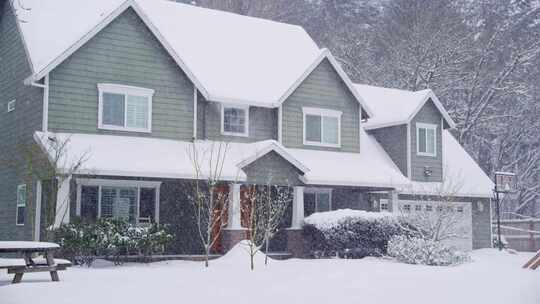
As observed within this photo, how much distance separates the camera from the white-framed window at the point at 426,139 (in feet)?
92.4

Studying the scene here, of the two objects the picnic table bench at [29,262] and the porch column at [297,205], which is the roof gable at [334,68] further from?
the picnic table bench at [29,262]

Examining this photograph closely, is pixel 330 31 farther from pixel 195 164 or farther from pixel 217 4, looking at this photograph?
pixel 195 164

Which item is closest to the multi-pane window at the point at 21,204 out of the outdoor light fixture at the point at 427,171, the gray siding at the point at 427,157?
the gray siding at the point at 427,157

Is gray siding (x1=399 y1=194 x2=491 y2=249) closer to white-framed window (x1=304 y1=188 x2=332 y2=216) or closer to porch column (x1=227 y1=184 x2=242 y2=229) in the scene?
white-framed window (x1=304 y1=188 x2=332 y2=216)

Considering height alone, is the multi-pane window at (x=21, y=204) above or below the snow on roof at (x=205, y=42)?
below

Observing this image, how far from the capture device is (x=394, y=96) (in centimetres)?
2997

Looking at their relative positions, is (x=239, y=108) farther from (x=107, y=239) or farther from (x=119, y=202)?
(x=107, y=239)

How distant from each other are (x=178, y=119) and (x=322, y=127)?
5692 mm

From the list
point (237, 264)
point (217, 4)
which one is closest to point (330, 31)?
point (217, 4)

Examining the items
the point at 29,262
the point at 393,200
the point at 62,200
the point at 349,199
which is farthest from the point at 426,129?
the point at 29,262

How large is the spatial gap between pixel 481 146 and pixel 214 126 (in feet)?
79.1

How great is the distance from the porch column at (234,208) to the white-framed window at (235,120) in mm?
2946

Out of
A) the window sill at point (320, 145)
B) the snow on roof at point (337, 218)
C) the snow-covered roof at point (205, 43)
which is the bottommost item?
the snow on roof at point (337, 218)

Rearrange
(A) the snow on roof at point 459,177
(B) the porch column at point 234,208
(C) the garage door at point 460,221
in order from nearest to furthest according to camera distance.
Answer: (B) the porch column at point 234,208 < (A) the snow on roof at point 459,177 < (C) the garage door at point 460,221
